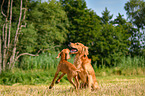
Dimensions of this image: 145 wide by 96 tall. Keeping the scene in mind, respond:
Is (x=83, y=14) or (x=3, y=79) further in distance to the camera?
(x=83, y=14)

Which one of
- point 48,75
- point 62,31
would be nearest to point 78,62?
point 48,75

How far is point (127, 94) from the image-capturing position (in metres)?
4.14

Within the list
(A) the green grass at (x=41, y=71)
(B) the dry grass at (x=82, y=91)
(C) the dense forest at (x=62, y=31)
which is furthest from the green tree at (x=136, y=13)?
(B) the dry grass at (x=82, y=91)

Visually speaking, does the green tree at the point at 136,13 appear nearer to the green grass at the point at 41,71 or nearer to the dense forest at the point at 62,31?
the dense forest at the point at 62,31

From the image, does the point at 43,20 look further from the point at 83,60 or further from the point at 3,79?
the point at 83,60

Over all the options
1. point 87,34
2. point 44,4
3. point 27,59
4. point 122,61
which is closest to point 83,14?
point 87,34

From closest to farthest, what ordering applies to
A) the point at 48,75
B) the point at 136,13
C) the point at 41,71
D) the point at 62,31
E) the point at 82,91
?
the point at 82,91 < the point at 48,75 < the point at 41,71 < the point at 62,31 < the point at 136,13

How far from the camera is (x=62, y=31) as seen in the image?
23.0 m

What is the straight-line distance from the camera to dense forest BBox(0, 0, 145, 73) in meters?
12.7

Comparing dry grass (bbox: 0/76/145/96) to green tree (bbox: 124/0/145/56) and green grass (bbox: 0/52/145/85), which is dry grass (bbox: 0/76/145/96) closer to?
green grass (bbox: 0/52/145/85)

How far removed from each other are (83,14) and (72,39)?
405cm

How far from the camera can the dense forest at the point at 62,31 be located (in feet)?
41.5

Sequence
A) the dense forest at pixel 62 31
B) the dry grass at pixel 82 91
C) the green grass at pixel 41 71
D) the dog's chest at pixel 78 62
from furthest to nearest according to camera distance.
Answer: the dense forest at pixel 62 31, the green grass at pixel 41 71, the dog's chest at pixel 78 62, the dry grass at pixel 82 91

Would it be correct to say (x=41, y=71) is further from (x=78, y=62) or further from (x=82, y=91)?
(x=82, y=91)
